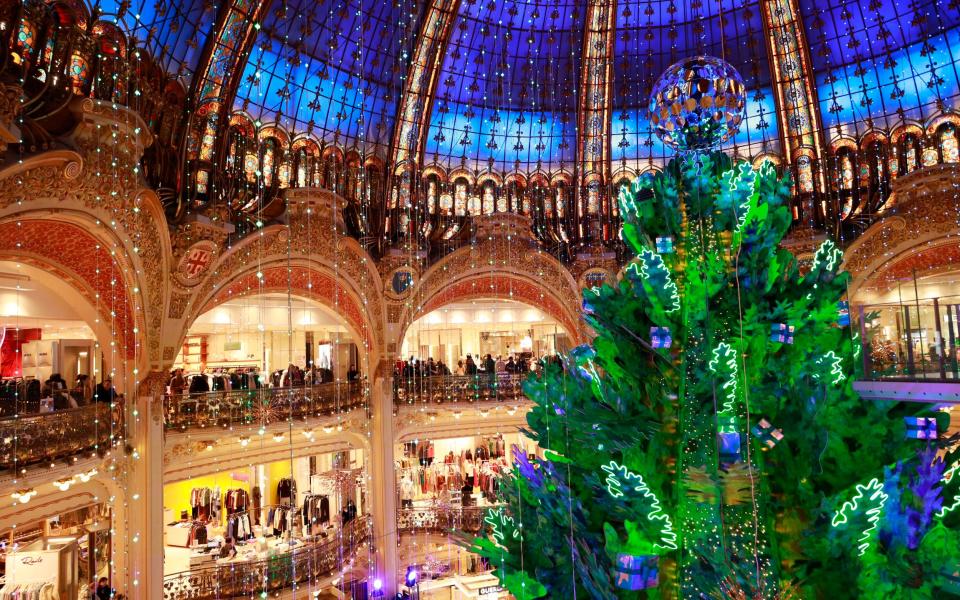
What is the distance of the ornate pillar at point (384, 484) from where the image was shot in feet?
51.1

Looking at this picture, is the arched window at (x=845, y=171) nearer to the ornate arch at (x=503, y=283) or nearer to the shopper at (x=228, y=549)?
the ornate arch at (x=503, y=283)

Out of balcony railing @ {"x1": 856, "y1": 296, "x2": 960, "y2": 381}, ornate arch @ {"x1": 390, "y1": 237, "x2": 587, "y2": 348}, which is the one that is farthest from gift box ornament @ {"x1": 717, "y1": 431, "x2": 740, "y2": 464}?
ornate arch @ {"x1": 390, "y1": 237, "x2": 587, "y2": 348}

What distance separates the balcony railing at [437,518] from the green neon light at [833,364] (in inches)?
555

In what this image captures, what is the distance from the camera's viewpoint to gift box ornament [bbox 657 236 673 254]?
11.2 feet

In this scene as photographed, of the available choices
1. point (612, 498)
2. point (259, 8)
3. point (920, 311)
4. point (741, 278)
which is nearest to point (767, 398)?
point (741, 278)

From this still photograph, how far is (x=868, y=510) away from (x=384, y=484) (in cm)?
1399

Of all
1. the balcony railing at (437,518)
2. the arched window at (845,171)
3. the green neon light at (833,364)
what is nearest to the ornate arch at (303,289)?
Answer: the balcony railing at (437,518)

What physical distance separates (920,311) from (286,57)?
12.6 meters

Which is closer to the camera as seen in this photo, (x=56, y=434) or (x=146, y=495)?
(x=56, y=434)

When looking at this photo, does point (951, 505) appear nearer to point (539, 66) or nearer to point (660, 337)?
point (660, 337)

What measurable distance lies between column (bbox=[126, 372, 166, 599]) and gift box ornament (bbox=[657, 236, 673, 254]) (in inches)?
404

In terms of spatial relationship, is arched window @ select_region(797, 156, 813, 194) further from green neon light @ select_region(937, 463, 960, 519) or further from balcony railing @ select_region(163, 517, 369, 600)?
green neon light @ select_region(937, 463, 960, 519)

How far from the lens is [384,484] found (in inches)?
621

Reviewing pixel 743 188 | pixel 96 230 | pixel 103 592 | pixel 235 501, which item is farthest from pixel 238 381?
pixel 743 188
